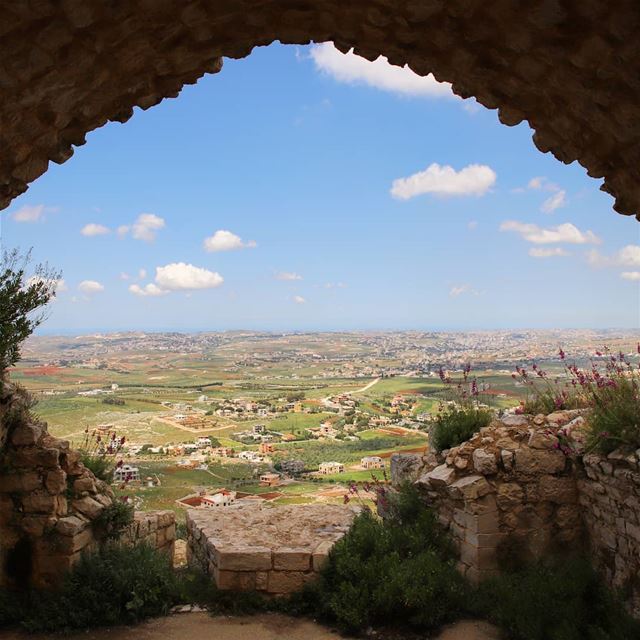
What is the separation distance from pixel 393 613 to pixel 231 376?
84.7 feet

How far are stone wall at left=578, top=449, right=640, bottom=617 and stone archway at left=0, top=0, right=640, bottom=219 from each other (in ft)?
10.4

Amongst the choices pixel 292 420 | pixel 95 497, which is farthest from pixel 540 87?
pixel 292 420

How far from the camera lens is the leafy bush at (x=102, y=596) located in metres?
6.11

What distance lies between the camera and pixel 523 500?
6891 millimetres

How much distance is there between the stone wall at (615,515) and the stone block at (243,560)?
398 cm

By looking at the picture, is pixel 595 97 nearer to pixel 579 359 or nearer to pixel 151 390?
pixel 579 359

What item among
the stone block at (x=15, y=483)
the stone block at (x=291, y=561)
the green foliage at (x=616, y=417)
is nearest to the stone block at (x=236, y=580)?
the stone block at (x=291, y=561)

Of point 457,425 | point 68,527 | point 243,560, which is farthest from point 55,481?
point 457,425

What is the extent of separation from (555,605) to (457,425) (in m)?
2.94

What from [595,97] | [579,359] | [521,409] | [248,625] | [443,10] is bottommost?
[248,625]

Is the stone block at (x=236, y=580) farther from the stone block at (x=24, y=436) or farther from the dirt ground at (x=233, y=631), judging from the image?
the stone block at (x=24, y=436)

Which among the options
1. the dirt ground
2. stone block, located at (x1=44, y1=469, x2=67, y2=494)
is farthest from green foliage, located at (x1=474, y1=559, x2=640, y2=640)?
stone block, located at (x1=44, y1=469, x2=67, y2=494)

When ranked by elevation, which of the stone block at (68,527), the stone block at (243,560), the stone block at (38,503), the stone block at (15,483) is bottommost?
the stone block at (243,560)

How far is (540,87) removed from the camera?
371cm
